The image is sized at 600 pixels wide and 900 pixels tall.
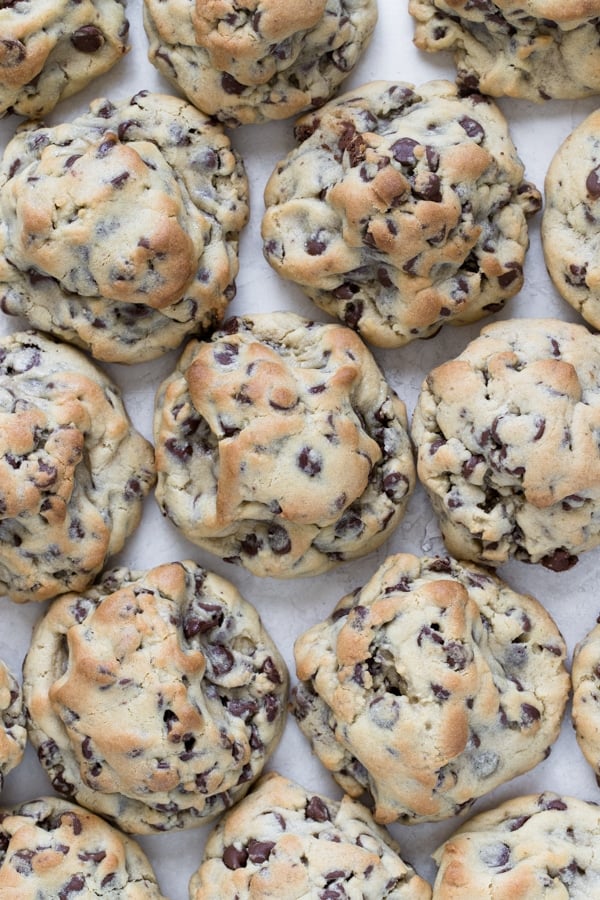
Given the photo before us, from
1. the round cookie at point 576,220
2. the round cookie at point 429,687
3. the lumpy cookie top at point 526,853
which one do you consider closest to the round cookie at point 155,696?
the round cookie at point 429,687

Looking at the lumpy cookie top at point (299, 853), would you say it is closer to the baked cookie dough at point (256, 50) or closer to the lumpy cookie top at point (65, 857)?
the lumpy cookie top at point (65, 857)

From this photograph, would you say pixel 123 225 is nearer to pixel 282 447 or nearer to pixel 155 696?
pixel 282 447

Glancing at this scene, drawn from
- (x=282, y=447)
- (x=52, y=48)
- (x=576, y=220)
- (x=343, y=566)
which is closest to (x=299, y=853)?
(x=343, y=566)

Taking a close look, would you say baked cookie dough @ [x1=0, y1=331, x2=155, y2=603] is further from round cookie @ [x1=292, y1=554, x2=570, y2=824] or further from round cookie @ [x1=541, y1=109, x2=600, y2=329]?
round cookie @ [x1=541, y1=109, x2=600, y2=329]

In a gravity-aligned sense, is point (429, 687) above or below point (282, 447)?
below

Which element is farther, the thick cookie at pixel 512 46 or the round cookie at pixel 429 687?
the thick cookie at pixel 512 46

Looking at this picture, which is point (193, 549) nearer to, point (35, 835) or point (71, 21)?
point (35, 835)
